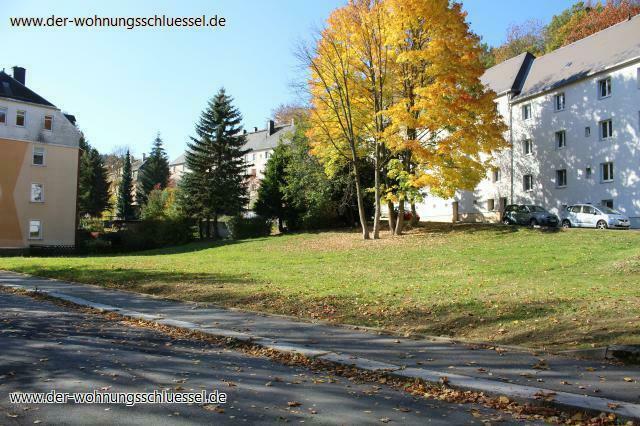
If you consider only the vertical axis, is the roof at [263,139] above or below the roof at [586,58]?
above

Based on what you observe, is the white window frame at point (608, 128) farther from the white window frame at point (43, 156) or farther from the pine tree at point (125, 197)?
the pine tree at point (125, 197)

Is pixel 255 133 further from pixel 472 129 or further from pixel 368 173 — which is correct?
pixel 472 129

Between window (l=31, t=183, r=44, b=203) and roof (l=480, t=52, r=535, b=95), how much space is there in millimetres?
38130

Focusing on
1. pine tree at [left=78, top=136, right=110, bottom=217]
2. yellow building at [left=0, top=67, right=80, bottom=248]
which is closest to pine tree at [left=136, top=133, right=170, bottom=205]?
pine tree at [left=78, top=136, right=110, bottom=217]

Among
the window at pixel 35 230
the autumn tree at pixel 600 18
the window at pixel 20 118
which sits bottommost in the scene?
the window at pixel 35 230

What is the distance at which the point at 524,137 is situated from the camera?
4400 cm

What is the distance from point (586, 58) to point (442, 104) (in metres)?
19.7

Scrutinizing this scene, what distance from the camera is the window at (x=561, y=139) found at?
40.2 m

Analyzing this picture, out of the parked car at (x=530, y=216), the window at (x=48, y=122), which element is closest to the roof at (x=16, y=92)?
the window at (x=48, y=122)

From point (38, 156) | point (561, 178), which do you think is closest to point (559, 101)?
point (561, 178)

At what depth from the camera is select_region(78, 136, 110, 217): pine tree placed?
72.6 meters

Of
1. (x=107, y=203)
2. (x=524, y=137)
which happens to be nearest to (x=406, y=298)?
(x=524, y=137)

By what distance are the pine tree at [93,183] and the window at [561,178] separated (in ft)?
191

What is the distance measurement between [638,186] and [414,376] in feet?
108
